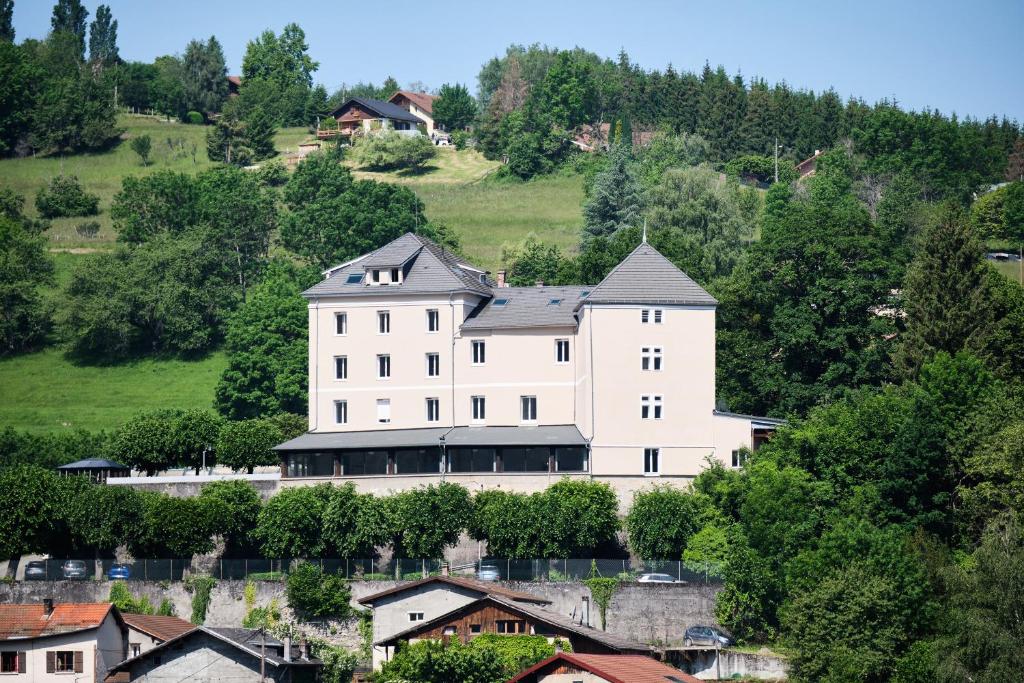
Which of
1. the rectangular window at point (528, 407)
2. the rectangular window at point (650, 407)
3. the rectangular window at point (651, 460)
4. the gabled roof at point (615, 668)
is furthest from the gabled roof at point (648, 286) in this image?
the gabled roof at point (615, 668)

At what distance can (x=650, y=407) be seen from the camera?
78.7 metres

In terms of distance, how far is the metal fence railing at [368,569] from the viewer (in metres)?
71.6

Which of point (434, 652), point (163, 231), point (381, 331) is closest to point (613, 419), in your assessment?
point (381, 331)

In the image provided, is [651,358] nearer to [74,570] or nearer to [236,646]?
[236,646]

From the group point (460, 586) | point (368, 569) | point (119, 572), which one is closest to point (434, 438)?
point (368, 569)

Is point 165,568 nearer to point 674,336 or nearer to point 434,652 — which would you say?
point 434,652

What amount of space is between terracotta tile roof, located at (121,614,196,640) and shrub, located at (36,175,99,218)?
8754 centimetres

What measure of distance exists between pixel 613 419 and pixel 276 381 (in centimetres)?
3189

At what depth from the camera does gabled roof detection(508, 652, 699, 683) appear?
5691cm

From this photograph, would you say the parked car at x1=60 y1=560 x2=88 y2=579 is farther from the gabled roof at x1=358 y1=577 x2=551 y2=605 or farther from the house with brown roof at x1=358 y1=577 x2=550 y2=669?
the house with brown roof at x1=358 y1=577 x2=550 y2=669

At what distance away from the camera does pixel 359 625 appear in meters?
70.1

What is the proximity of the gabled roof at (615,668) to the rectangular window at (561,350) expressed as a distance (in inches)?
942

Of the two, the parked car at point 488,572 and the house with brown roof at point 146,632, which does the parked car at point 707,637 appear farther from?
the house with brown roof at point 146,632

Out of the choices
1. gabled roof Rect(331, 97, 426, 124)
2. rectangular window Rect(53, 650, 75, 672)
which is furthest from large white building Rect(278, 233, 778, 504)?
gabled roof Rect(331, 97, 426, 124)
